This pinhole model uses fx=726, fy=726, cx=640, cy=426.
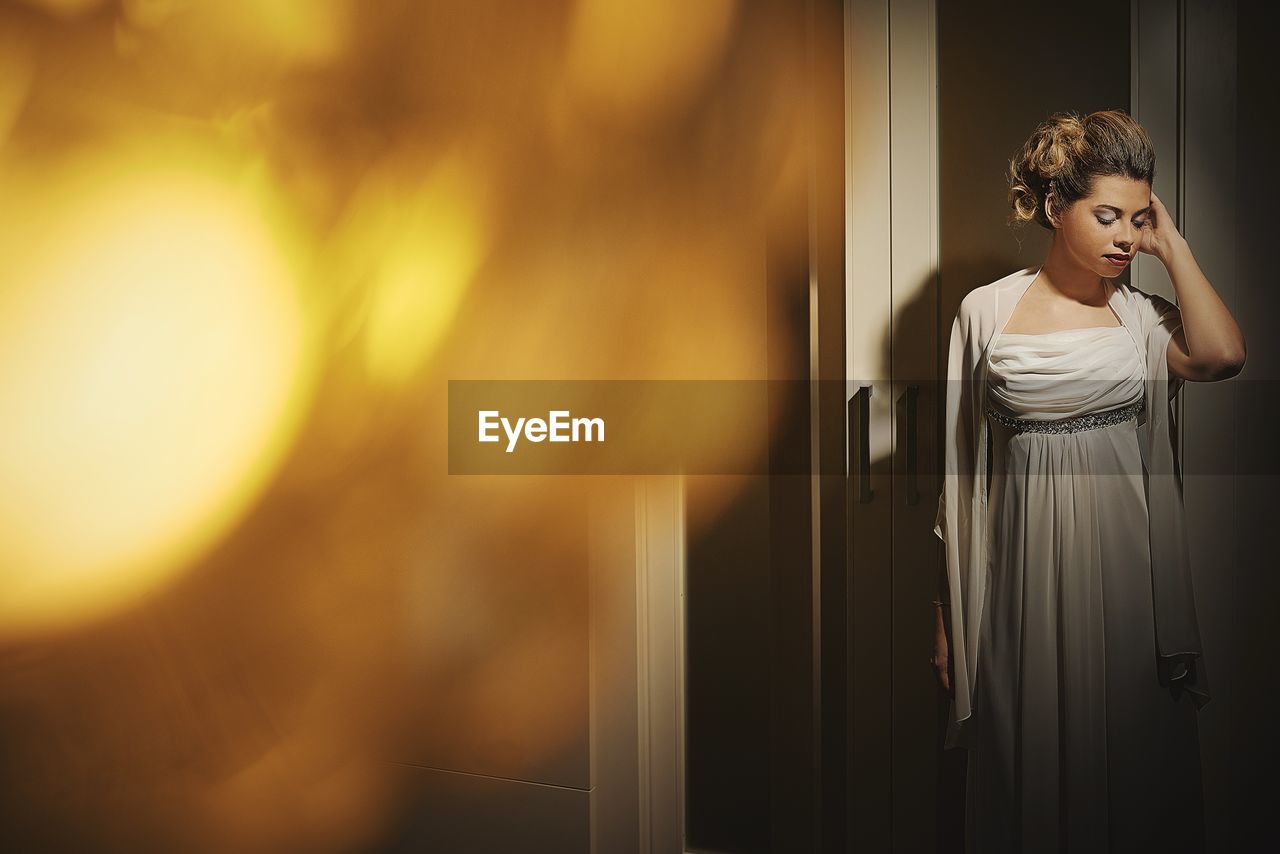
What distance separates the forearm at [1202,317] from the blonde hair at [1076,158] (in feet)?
0.28

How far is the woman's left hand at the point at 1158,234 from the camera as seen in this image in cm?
72

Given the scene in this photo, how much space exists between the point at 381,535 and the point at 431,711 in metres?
0.26

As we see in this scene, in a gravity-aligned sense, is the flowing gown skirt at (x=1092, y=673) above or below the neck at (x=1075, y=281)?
below

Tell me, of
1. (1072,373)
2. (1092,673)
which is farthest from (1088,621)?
(1072,373)

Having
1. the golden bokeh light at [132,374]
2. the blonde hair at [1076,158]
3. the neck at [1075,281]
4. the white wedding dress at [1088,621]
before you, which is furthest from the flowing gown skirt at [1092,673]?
the golden bokeh light at [132,374]

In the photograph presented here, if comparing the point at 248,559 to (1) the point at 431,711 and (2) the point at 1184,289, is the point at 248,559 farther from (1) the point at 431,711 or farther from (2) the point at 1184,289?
(2) the point at 1184,289

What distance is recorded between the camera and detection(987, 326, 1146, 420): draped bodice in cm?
73

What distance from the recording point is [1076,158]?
0.72 meters

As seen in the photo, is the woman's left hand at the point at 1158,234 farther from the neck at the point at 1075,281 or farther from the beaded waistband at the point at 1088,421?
the beaded waistband at the point at 1088,421

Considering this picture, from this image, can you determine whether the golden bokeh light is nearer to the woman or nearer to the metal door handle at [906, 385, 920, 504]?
the metal door handle at [906, 385, 920, 504]

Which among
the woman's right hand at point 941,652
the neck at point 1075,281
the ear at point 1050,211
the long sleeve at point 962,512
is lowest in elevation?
the woman's right hand at point 941,652

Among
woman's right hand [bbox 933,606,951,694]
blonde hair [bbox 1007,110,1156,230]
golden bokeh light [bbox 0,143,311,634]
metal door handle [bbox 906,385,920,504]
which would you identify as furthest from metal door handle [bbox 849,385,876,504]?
golden bokeh light [bbox 0,143,311,634]

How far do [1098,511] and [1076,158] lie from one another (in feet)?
1.17

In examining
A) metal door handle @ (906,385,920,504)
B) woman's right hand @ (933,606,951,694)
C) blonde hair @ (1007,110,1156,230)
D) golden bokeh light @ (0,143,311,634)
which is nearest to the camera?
blonde hair @ (1007,110,1156,230)
